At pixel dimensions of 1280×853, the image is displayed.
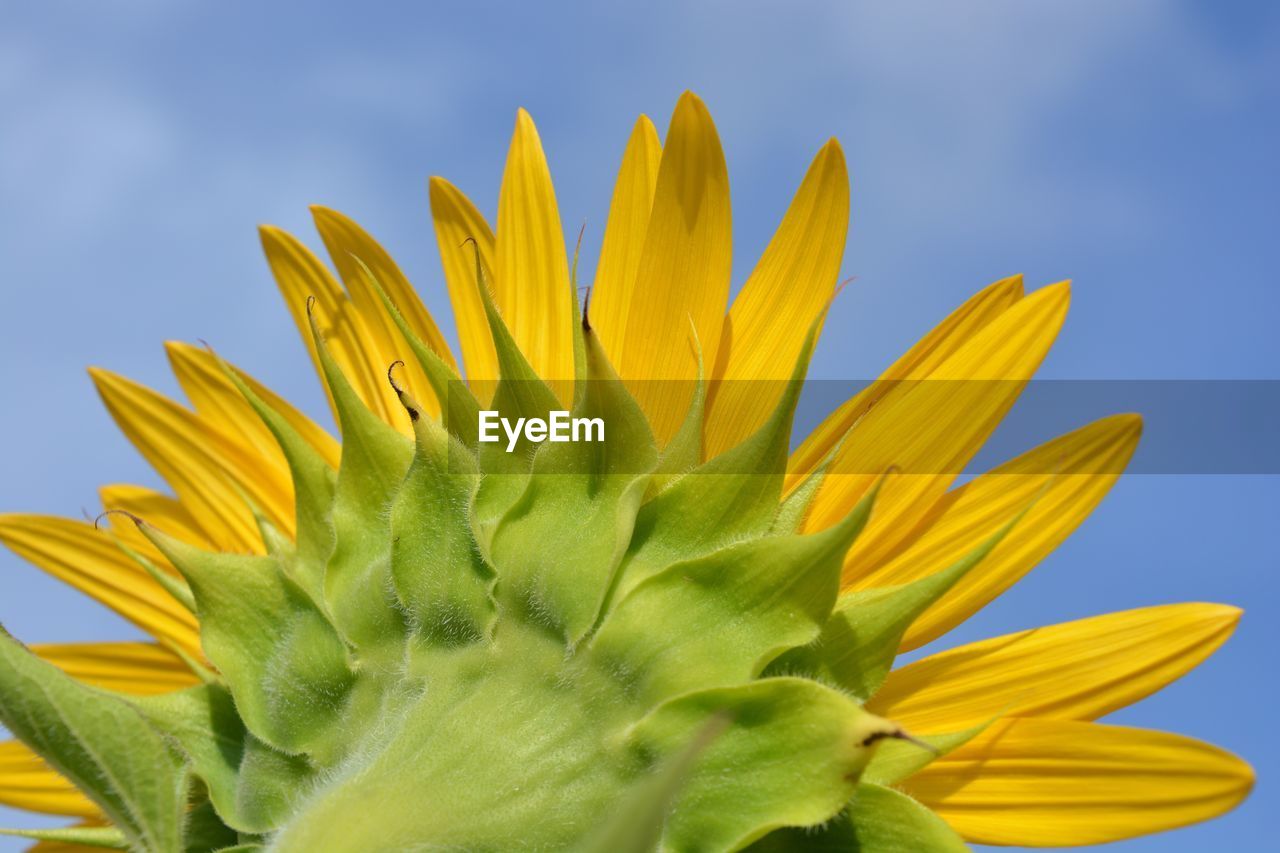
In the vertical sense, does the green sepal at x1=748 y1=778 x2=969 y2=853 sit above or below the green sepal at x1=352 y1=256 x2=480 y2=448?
below

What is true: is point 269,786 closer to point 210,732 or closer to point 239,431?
point 210,732

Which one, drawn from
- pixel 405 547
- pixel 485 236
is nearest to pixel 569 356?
pixel 485 236

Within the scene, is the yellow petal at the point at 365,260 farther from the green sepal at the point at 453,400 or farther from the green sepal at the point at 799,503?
the green sepal at the point at 799,503

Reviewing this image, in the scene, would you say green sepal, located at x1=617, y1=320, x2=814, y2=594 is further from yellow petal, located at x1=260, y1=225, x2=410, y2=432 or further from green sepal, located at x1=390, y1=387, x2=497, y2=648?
yellow petal, located at x1=260, y1=225, x2=410, y2=432

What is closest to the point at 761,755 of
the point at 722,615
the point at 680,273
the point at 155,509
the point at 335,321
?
the point at 722,615

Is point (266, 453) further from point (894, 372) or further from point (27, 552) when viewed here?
point (894, 372)

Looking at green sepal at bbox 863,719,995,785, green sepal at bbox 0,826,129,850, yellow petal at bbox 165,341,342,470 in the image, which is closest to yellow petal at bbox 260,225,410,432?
yellow petal at bbox 165,341,342,470
